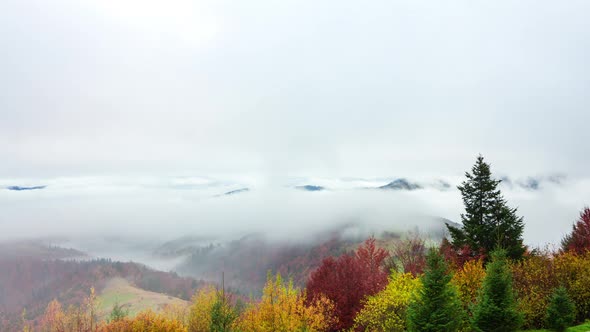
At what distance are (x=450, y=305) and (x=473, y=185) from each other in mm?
26144

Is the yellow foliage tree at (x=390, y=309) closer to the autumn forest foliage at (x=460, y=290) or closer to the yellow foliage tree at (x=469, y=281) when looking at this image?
the autumn forest foliage at (x=460, y=290)

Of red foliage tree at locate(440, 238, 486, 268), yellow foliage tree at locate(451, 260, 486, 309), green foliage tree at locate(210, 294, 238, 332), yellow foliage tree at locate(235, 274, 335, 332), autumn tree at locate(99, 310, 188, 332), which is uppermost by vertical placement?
red foliage tree at locate(440, 238, 486, 268)

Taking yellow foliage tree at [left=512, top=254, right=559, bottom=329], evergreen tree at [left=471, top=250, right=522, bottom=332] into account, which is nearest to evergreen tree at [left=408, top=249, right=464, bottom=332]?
evergreen tree at [left=471, top=250, right=522, bottom=332]

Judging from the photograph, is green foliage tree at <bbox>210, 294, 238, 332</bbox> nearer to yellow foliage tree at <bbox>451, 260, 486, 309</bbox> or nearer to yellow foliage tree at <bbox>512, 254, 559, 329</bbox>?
yellow foliage tree at <bbox>451, 260, 486, 309</bbox>

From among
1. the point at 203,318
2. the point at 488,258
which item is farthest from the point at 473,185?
the point at 203,318

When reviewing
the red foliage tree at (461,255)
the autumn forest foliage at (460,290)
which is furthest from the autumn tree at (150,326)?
the red foliage tree at (461,255)

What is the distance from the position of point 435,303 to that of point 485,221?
2494 centimetres

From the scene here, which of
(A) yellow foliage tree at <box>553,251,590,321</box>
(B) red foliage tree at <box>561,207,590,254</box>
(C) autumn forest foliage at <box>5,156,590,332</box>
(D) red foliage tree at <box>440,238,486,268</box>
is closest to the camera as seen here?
(C) autumn forest foliage at <box>5,156,590,332</box>

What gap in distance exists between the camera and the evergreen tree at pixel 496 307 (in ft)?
121

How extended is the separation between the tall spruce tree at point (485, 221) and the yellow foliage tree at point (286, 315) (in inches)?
817

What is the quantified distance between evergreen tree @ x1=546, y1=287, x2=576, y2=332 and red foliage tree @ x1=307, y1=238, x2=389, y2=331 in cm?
1952

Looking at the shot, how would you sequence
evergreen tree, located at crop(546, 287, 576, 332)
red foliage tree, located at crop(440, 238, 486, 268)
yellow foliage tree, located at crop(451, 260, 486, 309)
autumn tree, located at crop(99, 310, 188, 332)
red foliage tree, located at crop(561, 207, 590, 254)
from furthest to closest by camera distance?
autumn tree, located at crop(99, 310, 188, 332), red foliage tree, located at crop(561, 207, 590, 254), red foliage tree, located at crop(440, 238, 486, 268), yellow foliage tree, located at crop(451, 260, 486, 309), evergreen tree, located at crop(546, 287, 576, 332)

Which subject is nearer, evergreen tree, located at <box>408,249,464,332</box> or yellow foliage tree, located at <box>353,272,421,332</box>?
evergreen tree, located at <box>408,249,464,332</box>

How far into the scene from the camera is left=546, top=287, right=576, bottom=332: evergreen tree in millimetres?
38781
